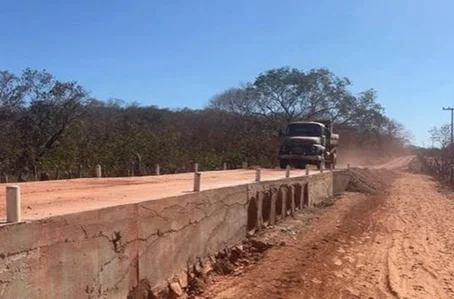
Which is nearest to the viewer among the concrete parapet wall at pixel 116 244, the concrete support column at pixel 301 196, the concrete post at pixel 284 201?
the concrete parapet wall at pixel 116 244

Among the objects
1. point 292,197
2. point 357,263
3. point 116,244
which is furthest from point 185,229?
point 292,197

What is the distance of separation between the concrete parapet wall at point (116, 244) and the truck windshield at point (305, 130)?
65.4 feet

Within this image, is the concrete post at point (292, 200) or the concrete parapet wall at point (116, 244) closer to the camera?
the concrete parapet wall at point (116, 244)

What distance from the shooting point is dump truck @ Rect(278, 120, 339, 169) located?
103 feet

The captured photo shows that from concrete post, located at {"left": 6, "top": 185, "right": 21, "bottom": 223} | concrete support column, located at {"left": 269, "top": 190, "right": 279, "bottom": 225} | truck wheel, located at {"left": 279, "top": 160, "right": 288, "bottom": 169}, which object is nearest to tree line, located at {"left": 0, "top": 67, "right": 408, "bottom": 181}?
truck wheel, located at {"left": 279, "top": 160, "right": 288, "bottom": 169}

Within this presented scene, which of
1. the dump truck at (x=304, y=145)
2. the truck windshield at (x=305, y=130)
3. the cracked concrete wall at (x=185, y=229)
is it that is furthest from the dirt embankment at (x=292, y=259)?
the truck windshield at (x=305, y=130)

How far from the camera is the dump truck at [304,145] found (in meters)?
31.4

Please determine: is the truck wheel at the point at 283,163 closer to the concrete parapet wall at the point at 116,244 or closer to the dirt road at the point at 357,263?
the dirt road at the point at 357,263

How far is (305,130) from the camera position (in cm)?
3303

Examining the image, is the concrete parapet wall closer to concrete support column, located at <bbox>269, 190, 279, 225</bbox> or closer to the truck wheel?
concrete support column, located at <bbox>269, 190, 279, 225</bbox>

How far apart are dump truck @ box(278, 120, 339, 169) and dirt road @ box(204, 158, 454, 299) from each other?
10.2 meters

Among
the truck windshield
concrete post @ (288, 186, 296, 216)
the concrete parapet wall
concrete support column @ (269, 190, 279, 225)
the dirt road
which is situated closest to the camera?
the concrete parapet wall

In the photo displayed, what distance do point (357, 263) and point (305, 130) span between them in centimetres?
2090

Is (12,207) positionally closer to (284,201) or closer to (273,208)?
(273,208)
